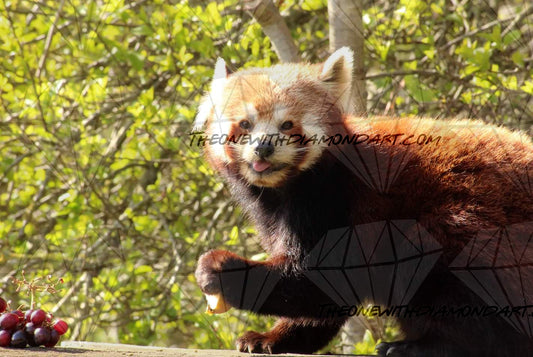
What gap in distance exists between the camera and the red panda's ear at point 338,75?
4035mm

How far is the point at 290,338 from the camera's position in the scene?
397 cm

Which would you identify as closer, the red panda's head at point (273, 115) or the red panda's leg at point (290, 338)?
the red panda's head at point (273, 115)

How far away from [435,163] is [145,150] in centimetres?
349

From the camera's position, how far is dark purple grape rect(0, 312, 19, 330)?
3123 mm

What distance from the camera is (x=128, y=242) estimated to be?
253 inches

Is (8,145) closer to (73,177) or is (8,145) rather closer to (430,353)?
(73,177)

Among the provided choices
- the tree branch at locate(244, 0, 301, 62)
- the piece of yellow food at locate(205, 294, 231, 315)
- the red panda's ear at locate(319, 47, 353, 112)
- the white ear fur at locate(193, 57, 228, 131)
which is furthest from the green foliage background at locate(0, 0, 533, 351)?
the piece of yellow food at locate(205, 294, 231, 315)

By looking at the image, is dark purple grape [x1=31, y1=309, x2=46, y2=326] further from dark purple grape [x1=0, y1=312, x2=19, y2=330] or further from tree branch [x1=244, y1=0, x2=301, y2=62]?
tree branch [x1=244, y1=0, x2=301, y2=62]

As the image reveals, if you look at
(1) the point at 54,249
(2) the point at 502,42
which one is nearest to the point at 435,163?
(2) the point at 502,42

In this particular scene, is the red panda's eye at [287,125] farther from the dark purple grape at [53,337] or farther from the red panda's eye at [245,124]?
the dark purple grape at [53,337]

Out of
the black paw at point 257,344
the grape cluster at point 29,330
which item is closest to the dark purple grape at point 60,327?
the grape cluster at point 29,330
